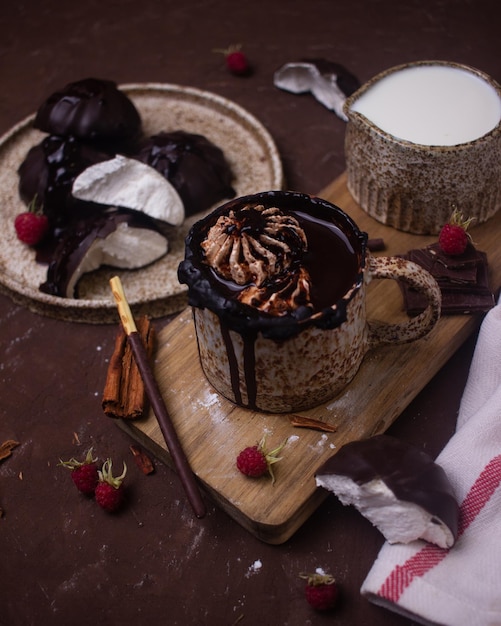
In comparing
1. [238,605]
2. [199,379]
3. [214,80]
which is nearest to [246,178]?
[214,80]

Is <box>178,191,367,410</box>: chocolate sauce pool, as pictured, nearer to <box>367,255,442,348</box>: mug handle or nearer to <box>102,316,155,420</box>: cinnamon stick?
<box>367,255,442,348</box>: mug handle

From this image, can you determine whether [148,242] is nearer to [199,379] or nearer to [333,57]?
[199,379]

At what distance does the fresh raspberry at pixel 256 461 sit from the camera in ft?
4.77

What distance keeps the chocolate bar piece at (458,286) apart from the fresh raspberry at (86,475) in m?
0.76

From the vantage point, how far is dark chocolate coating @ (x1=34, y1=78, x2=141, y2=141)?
208 cm

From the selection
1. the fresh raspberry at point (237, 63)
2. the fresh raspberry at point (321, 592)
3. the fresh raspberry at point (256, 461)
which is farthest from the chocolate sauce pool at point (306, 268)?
the fresh raspberry at point (237, 63)

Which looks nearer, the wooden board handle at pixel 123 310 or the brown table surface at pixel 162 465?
the brown table surface at pixel 162 465

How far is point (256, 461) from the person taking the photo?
4.76 ft

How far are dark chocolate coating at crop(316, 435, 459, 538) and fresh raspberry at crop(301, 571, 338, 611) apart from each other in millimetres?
200

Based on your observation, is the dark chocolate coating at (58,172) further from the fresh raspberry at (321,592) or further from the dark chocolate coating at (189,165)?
the fresh raspberry at (321,592)

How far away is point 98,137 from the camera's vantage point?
82.3 inches

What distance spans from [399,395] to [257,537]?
0.41 metres

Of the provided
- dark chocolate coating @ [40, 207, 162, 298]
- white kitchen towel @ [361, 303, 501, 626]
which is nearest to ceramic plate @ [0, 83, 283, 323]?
dark chocolate coating @ [40, 207, 162, 298]

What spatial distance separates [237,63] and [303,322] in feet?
4.76
